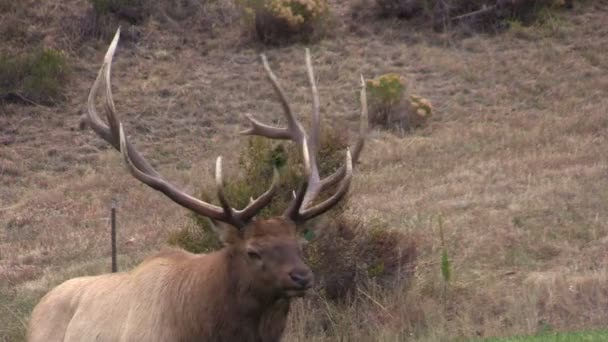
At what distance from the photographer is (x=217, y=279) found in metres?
8.42

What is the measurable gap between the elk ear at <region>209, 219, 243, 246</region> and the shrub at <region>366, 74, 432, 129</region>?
18018 millimetres

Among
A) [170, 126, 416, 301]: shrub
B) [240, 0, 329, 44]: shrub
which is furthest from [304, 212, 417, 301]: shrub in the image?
[240, 0, 329, 44]: shrub

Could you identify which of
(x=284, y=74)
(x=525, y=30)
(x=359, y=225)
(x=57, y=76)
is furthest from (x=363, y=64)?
(x=359, y=225)

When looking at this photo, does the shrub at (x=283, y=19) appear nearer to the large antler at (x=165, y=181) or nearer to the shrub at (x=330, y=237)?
the shrub at (x=330, y=237)

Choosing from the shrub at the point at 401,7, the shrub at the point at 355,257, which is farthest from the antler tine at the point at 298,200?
the shrub at the point at 401,7

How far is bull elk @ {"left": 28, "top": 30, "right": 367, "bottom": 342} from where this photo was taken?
8.10 m

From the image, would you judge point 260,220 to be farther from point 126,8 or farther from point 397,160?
point 126,8

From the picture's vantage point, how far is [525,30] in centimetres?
3144

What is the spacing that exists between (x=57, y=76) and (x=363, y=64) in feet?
24.9

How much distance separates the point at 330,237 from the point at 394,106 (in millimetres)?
14332

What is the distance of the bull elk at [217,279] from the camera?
8.10 metres

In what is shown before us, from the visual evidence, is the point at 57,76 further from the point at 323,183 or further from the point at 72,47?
the point at 323,183

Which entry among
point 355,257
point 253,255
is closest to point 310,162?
point 253,255

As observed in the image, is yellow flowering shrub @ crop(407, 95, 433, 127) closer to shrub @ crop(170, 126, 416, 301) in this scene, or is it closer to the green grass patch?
shrub @ crop(170, 126, 416, 301)
